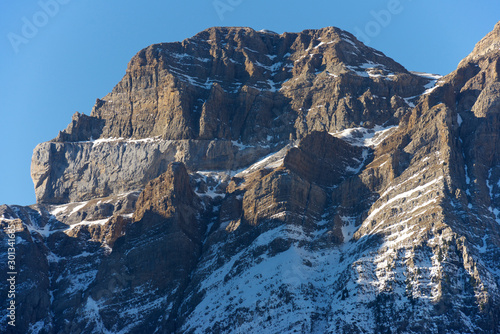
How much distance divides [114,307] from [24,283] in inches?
822

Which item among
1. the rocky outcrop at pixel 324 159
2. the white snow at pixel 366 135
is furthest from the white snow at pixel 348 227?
the white snow at pixel 366 135

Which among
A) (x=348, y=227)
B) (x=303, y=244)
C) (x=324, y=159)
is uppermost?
(x=324, y=159)

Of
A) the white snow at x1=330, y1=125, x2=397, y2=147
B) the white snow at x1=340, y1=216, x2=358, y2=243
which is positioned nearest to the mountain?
the white snow at x1=340, y1=216, x2=358, y2=243

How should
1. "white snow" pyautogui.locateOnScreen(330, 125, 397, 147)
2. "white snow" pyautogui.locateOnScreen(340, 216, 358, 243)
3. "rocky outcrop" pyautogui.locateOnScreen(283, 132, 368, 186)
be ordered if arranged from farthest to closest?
"white snow" pyautogui.locateOnScreen(330, 125, 397, 147) → "rocky outcrop" pyautogui.locateOnScreen(283, 132, 368, 186) → "white snow" pyautogui.locateOnScreen(340, 216, 358, 243)

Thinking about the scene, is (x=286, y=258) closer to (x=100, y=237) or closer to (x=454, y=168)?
(x=454, y=168)

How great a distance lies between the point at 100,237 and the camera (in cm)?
17050

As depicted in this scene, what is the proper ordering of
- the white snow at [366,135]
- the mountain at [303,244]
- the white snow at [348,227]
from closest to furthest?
the mountain at [303,244], the white snow at [348,227], the white snow at [366,135]

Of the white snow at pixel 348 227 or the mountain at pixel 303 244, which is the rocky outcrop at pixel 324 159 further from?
the white snow at pixel 348 227

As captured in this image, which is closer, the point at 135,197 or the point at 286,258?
the point at 286,258

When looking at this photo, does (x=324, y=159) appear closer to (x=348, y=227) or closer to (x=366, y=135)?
(x=348, y=227)

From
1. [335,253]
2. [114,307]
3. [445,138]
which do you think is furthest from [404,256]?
[114,307]

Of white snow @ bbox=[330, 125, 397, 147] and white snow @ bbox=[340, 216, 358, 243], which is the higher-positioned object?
white snow @ bbox=[330, 125, 397, 147]

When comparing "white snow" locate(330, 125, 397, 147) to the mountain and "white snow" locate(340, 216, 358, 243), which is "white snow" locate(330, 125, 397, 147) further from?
"white snow" locate(340, 216, 358, 243)

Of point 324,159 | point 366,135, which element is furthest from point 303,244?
point 366,135
